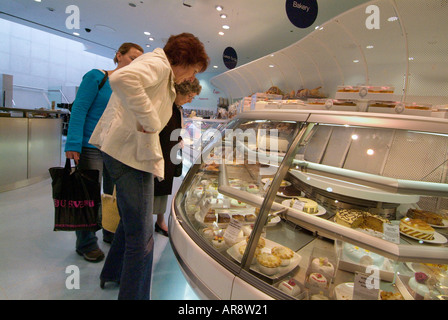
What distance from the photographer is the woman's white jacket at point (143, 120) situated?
1144mm

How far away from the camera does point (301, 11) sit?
353 cm

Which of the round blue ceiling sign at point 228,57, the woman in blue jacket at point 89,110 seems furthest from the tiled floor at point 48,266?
the round blue ceiling sign at point 228,57

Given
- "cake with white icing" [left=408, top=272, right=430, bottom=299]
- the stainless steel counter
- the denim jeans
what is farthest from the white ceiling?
"cake with white icing" [left=408, top=272, right=430, bottom=299]

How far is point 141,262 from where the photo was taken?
4.69 ft

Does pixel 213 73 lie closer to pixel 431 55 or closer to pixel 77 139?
pixel 431 55

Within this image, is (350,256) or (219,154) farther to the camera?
(219,154)

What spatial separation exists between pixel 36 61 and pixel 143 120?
1531 cm

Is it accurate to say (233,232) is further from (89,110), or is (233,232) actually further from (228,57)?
(228,57)

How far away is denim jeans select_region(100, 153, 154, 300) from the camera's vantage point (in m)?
1.34

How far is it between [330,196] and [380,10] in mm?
3248

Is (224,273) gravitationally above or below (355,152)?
below

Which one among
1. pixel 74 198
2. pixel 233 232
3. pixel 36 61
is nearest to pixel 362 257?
pixel 233 232
